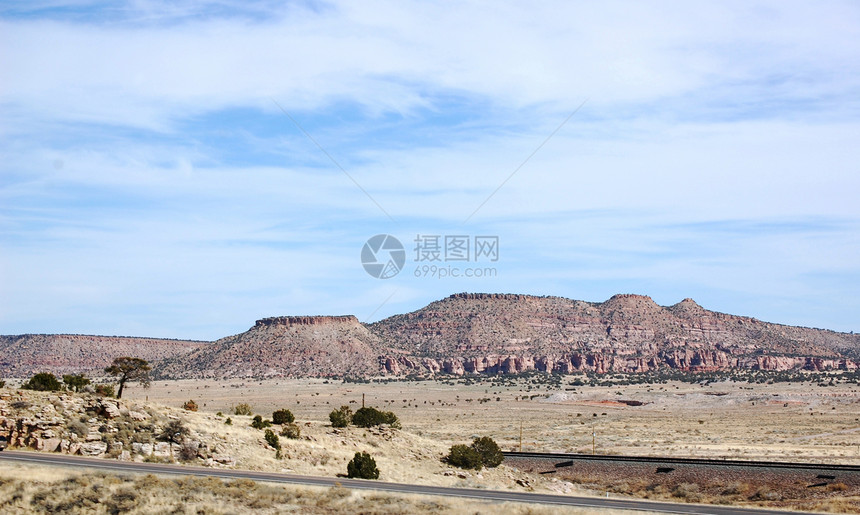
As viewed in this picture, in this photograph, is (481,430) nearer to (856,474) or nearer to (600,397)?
(856,474)

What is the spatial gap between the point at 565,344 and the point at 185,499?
15540cm

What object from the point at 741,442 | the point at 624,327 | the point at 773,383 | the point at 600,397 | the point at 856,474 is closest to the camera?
the point at 856,474

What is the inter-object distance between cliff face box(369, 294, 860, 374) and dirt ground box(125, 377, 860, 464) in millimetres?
22171

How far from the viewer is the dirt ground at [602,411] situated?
187ft

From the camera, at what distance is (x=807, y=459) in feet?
153

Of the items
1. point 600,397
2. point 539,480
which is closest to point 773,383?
point 600,397

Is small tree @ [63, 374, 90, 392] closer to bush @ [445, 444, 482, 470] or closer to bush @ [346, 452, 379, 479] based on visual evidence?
bush @ [346, 452, 379, 479]

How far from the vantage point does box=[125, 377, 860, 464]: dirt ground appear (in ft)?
187

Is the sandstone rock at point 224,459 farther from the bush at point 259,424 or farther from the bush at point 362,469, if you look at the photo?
the bush at point 362,469

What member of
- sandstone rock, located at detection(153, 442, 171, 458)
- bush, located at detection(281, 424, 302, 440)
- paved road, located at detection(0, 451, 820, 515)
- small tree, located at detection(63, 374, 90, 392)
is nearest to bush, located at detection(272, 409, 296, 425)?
bush, located at detection(281, 424, 302, 440)

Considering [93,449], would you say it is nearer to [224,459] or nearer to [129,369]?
[224,459]

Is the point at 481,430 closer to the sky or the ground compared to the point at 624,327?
closer to the ground

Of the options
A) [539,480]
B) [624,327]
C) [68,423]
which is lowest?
[539,480]

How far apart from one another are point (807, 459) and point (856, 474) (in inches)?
365
